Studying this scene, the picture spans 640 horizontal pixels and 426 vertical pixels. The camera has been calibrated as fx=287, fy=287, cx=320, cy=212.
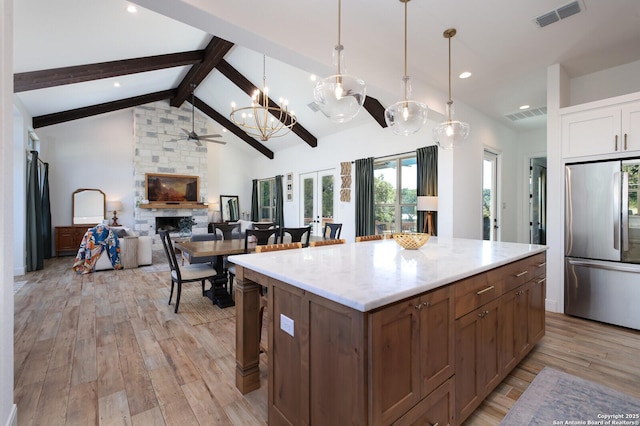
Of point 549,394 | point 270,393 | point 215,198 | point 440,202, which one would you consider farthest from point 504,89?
point 215,198

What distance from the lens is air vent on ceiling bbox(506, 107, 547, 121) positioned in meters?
4.80

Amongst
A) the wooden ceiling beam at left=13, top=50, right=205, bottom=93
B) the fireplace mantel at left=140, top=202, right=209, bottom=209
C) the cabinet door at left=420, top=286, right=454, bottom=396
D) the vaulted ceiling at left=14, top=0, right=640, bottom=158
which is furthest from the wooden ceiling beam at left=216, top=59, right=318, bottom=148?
the cabinet door at left=420, top=286, right=454, bottom=396

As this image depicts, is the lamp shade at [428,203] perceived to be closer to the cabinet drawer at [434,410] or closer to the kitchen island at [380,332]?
the kitchen island at [380,332]

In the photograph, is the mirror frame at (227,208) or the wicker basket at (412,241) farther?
the mirror frame at (227,208)

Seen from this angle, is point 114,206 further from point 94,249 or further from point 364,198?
point 364,198

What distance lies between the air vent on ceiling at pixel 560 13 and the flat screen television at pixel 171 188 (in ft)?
28.4

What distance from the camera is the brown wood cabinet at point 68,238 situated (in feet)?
23.9

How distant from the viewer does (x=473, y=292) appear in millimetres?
1653

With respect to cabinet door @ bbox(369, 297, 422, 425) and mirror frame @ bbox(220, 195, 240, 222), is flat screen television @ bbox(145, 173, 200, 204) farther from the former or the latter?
cabinet door @ bbox(369, 297, 422, 425)

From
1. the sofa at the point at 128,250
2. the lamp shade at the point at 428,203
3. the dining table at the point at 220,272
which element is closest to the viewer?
the dining table at the point at 220,272

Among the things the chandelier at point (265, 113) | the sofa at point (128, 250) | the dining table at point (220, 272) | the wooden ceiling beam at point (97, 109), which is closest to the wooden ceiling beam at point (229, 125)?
the chandelier at point (265, 113)

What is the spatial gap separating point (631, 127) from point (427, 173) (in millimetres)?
2353

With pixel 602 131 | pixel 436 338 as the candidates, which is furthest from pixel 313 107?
pixel 436 338

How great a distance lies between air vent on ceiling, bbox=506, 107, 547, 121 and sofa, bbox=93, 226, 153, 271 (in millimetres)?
7544
